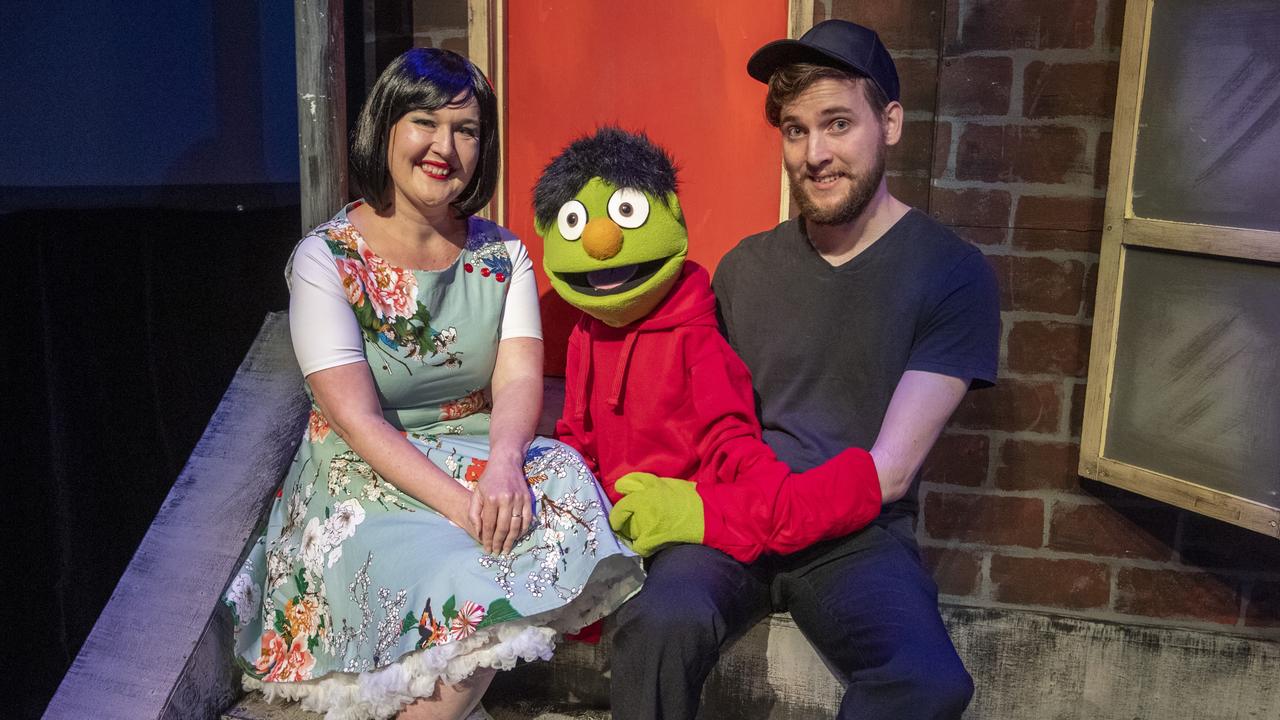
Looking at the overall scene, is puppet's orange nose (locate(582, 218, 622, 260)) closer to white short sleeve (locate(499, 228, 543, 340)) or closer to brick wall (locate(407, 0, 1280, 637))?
white short sleeve (locate(499, 228, 543, 340))

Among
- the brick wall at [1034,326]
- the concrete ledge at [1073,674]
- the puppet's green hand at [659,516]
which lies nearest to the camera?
the puppet's green hand at [659,516]

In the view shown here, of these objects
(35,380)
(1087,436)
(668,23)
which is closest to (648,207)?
(668,23)

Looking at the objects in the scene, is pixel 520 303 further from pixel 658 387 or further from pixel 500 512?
pixel 500 512

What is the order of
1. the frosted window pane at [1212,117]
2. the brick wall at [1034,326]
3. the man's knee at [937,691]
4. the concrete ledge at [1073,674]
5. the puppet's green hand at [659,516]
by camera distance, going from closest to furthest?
the man's knee at [937,691] < the puppet's green hand at [659,516] < the frosted window pane at [1212,117] < the concrete ledge at [1073,674] < the brick wall at [1034,326]

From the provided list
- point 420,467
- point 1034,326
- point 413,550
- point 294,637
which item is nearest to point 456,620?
point 413,550

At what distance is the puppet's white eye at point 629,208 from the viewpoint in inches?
69.7

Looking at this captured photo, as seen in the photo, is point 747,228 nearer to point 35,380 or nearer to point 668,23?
point 668,23

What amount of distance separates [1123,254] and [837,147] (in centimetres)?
85

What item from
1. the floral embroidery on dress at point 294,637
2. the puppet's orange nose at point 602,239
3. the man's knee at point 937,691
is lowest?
the floral embroidery on dress at point 294,637

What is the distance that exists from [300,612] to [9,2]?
283cm

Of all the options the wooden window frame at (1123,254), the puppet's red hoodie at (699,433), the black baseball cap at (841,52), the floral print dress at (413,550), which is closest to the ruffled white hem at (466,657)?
the floral print dress at (413,550)

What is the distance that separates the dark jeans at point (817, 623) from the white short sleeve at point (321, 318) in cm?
73

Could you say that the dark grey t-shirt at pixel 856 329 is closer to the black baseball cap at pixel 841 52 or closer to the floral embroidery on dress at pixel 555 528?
→ the black baseball cap at pixel 841 52

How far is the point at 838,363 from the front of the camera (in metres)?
1.93
